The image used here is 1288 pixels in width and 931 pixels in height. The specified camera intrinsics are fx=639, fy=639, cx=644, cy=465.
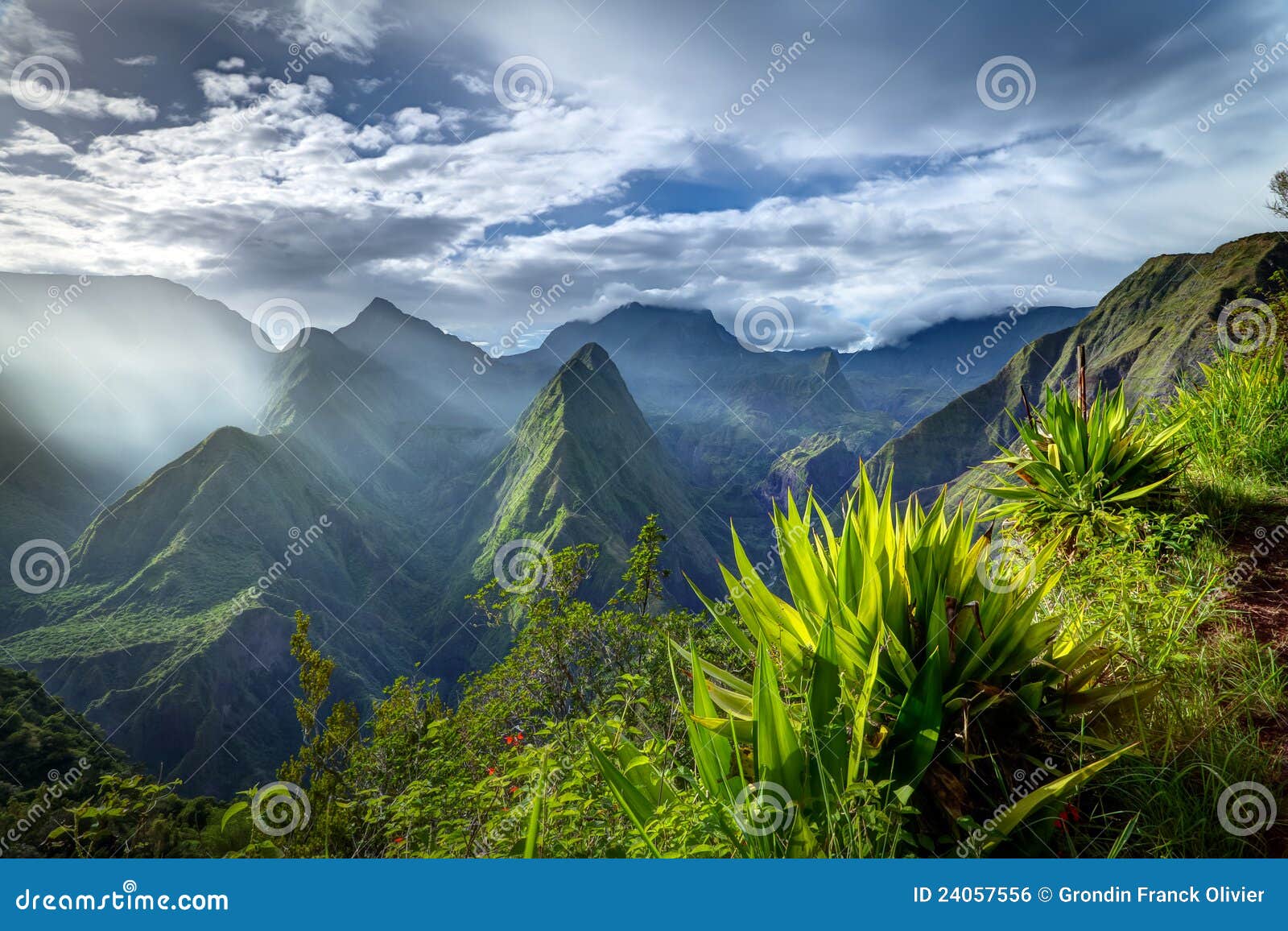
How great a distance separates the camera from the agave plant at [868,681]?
1.87m

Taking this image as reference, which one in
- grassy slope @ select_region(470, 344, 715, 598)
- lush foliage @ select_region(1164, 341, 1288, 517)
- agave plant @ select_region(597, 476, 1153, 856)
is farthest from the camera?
grassy slope @ select_region(470, 344, 715, 598)

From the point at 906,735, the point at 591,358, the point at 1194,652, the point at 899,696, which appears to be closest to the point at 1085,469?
the point at 1194,652

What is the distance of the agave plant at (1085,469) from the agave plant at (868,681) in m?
2.33

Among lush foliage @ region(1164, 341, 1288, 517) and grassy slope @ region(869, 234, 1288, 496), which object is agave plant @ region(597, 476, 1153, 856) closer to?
lush foliage @ region(1164, 341, 1288, 517)

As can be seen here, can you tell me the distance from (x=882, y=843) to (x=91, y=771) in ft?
99.6

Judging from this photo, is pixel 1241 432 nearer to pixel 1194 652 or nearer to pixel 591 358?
pixel 1194 652

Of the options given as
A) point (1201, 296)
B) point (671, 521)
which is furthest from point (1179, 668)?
point (671, 521)

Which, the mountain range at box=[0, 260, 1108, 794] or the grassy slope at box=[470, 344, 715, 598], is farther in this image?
the grassy slope at box=[470, 344, 715, 598]

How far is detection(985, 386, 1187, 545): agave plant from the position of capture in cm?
455

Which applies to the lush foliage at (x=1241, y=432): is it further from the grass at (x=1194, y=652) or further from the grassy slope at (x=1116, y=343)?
the grassy slope at (x=1116, y=343)

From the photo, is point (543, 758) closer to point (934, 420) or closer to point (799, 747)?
point (799, 747)

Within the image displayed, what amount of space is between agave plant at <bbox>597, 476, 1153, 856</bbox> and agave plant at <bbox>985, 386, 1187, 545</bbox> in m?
2.33

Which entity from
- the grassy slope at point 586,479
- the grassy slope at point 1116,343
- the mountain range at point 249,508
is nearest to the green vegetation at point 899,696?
the mountain range at point 249,508

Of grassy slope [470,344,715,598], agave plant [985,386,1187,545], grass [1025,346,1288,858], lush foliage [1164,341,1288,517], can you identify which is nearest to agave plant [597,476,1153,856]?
grass [1025,346,1288,858]
